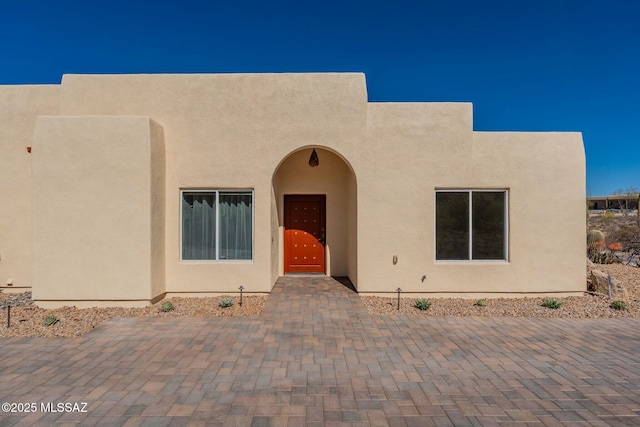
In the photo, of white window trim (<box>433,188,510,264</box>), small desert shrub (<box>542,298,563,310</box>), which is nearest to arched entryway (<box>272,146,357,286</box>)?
white window trim (<box>433,188,510,264</box>)

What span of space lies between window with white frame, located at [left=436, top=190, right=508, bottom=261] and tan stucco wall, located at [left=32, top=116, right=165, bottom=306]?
289 inches

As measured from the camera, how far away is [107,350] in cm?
581

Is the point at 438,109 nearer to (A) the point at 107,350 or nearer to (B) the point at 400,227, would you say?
(B) the point at 400,227

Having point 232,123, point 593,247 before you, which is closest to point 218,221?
point 232,123

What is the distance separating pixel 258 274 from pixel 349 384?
4988mm

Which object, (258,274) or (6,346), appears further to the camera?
(258,274)

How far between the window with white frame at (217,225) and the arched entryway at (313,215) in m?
1.76

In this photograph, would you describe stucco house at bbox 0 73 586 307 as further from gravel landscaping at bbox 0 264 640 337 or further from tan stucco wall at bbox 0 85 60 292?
tan stucco wall at bbox 0 85 60 292

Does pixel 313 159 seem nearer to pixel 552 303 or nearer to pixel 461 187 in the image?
pixel 461 187

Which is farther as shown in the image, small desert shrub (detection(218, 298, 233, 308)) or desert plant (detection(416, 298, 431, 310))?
small desert shrub (detection(218, 298, 233, 308))

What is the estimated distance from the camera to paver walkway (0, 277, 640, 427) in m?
3.98

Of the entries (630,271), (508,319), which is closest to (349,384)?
(508,319)

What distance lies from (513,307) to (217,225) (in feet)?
25.1

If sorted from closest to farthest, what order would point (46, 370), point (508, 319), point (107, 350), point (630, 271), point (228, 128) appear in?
point (46, 370)
point (107, 350)
point (508, 319)
point (228, 128)
point (630, 271)
